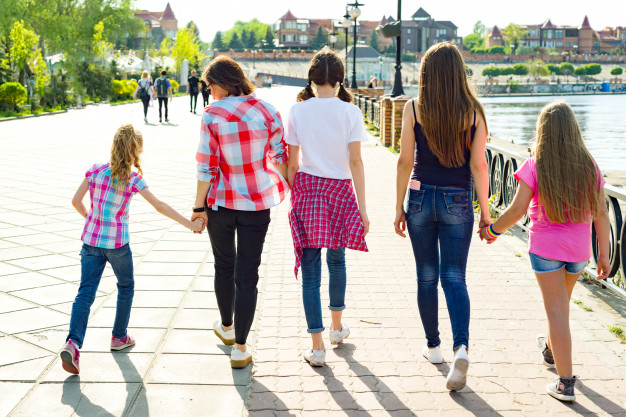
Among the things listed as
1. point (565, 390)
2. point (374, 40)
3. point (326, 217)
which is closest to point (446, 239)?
point (326, 217)

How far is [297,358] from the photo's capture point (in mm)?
4199

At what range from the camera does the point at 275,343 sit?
4.45 m

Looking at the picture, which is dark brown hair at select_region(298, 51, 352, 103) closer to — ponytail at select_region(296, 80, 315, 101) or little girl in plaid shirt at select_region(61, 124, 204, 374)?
ponytail at select_region(296, 80, 315, 101)

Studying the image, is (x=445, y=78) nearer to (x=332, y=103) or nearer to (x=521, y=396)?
(x=332, y=103)

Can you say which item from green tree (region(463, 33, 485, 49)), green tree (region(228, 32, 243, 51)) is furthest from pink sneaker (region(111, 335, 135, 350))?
green tree (region(463, 33, 485, 49))

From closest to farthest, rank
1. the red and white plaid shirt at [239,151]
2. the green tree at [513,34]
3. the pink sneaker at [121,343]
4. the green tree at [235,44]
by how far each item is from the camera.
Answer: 1. the red and white plaid shirt at [239,151]
2. the pink sneaker at [121,343]
3. the green tree at [235,44]
4. the green tree at [513,34]

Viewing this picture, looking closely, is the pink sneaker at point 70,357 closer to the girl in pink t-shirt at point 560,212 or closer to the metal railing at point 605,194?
the girl in pink t-shirt at point 560,212

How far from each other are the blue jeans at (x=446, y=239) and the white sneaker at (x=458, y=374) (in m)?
0.12

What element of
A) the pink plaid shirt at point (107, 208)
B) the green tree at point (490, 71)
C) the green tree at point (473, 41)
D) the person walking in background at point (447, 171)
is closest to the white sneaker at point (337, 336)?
the person walking in background at point (447, 171)

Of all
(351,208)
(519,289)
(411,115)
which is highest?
(411,115)

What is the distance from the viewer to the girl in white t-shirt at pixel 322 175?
3.90 metres

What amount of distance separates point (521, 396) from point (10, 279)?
4.12 meters

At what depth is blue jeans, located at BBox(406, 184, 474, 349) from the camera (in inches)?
146

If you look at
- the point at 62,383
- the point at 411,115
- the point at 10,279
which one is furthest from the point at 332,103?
the point at 10,279
